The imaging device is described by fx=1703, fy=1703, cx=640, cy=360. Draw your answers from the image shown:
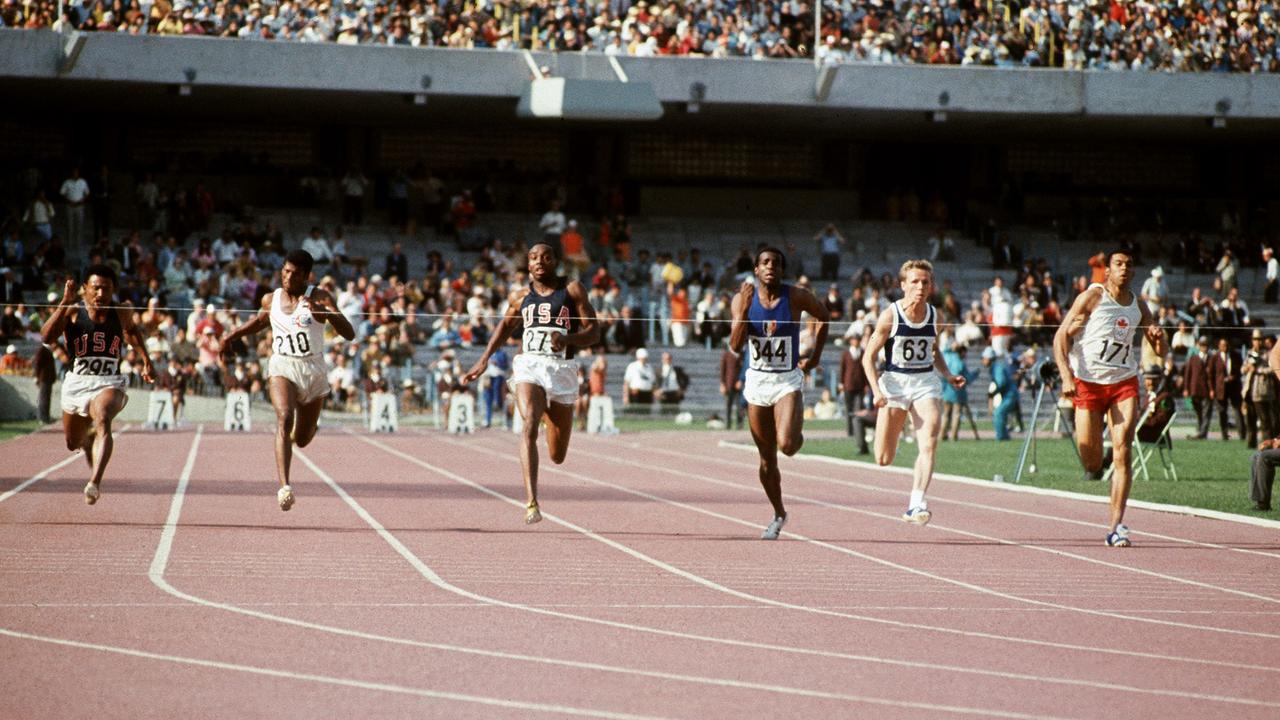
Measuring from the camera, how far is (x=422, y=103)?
123 ft

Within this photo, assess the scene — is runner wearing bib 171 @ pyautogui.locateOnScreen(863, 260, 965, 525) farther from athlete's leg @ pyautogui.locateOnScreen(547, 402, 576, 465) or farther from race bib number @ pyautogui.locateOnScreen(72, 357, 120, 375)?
race bib number @ pyautogui.locateOnScreen(72, 357, 120, 375)

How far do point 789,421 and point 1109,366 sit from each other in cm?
224

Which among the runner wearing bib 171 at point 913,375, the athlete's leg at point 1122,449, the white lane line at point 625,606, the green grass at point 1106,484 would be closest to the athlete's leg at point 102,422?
the white lane line at point 625,606

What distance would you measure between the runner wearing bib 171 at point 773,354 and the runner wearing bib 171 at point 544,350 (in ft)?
3.61

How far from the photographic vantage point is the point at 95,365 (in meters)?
12.9

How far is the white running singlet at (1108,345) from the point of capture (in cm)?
1166

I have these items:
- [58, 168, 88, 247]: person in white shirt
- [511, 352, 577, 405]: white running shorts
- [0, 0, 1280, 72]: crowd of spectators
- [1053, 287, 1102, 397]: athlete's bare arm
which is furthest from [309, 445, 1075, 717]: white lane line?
[0, 0, 1280, 72]: crowd of spectators

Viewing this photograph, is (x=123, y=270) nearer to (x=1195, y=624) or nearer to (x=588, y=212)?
(x=588, y=212)

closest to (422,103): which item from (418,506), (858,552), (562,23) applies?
(562,23)

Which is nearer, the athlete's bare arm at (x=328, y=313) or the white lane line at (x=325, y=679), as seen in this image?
the white lane line at (x=325, y=679)

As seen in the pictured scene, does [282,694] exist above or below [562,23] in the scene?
below

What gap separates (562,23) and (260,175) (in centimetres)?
906

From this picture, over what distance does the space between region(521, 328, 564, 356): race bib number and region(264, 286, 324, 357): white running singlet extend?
156 cm

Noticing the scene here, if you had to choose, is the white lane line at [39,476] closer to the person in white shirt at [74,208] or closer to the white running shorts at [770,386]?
the white running shorts at [770,386]
